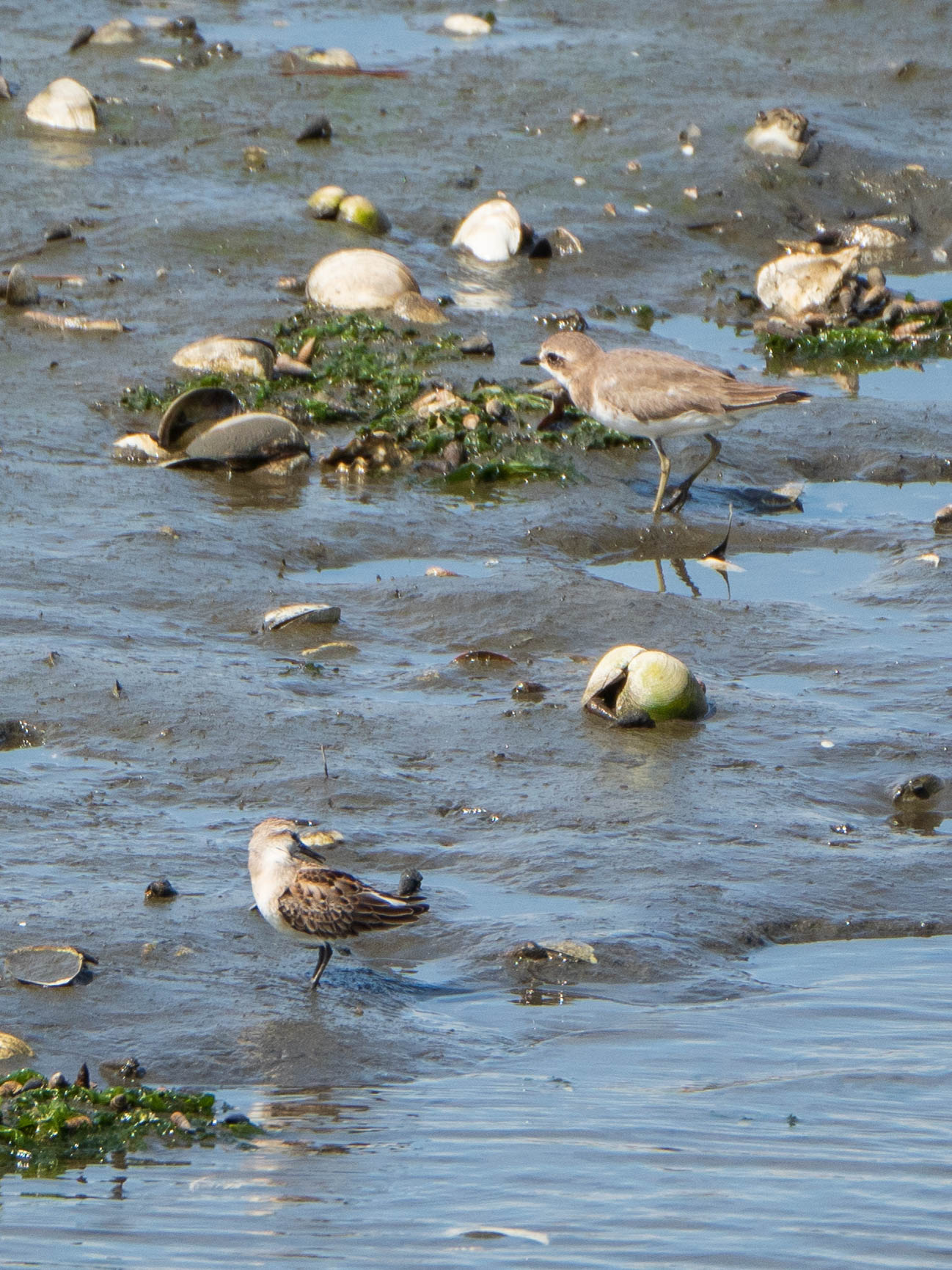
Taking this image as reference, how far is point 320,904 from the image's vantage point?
5.12m

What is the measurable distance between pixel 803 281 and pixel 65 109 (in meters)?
6.56

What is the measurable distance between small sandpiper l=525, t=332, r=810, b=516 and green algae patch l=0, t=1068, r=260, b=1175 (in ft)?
19.1

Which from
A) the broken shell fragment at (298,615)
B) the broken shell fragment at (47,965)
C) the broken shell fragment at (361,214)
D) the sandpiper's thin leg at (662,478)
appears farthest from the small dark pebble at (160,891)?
the broken shell fragment at (361,214)

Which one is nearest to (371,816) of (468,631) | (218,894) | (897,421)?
(218,894)

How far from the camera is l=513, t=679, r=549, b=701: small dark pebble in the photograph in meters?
7.53

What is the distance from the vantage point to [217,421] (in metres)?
10.1

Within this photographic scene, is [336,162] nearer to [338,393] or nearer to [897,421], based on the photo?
[338,393]

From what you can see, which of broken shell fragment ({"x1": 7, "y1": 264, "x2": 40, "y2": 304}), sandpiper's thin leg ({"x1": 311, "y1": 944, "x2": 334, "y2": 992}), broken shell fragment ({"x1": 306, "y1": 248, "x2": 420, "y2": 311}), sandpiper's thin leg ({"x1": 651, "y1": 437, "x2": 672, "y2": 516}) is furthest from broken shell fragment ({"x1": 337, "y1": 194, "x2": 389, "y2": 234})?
sandpiper's thin leg ({"x1": 311, "y1": 944, "x2": 334, "y2": 992})

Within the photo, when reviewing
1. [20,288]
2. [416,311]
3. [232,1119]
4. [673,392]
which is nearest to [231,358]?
[416,311]

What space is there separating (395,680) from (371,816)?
136 cm

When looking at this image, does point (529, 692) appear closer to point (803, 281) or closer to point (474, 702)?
point (474, 702)

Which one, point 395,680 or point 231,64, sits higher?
point 231,64

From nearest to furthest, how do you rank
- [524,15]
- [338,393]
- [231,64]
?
[338,393] → [231,64] → [524,15]

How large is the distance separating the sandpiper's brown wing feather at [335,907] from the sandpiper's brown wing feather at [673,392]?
5.00 m
